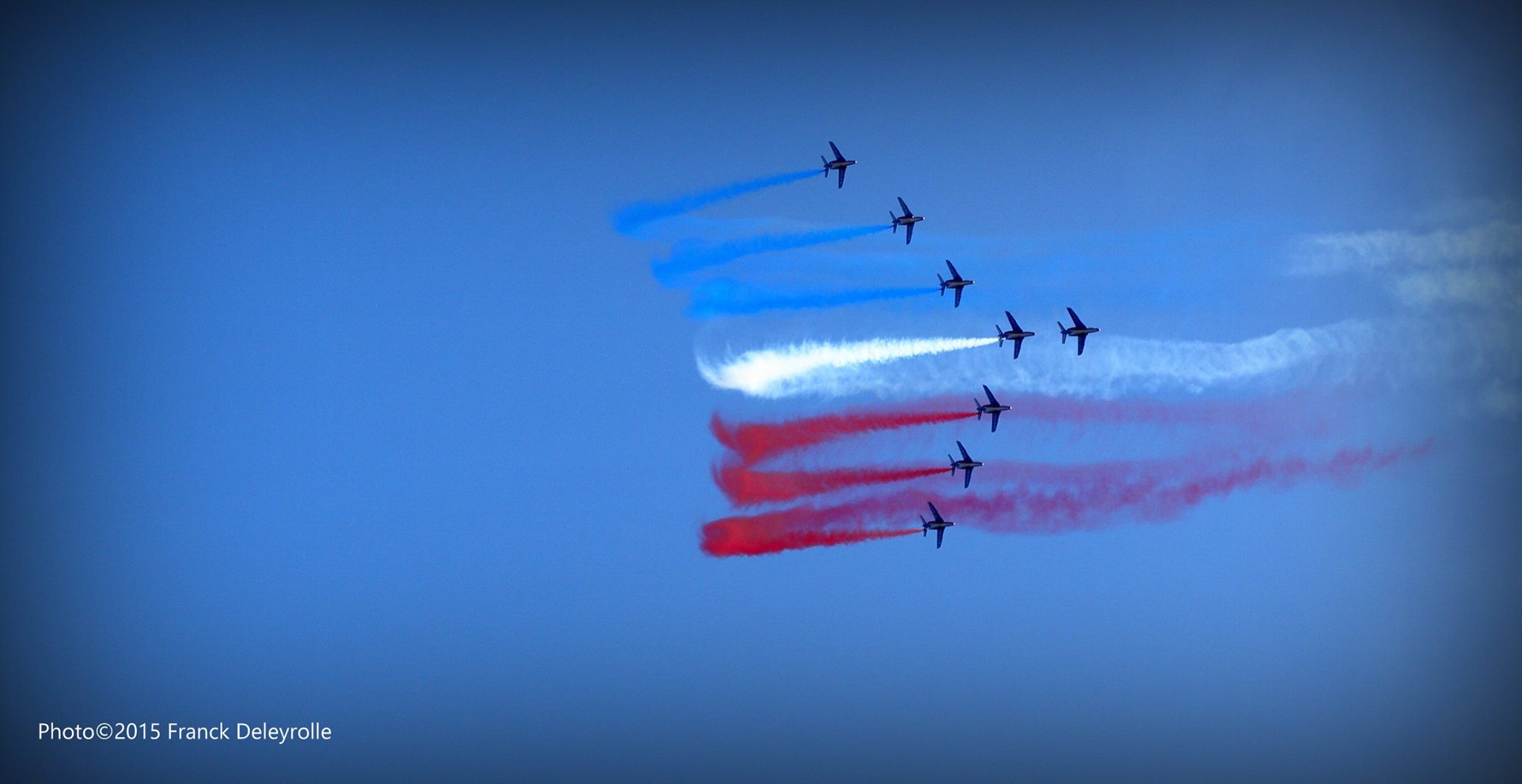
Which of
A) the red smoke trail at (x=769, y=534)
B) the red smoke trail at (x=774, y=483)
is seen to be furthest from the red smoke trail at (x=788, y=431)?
the red smoke trail at (x=769, y=534)

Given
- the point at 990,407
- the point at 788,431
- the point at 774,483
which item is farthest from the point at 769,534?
the point at 990,407

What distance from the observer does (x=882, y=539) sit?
3359 cm

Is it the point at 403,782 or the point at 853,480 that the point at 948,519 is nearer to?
the point at 853,480

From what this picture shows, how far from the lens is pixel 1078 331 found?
32.9 meters

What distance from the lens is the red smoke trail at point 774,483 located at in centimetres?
3238

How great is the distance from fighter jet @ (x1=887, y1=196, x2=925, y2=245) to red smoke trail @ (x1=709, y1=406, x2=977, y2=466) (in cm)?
367

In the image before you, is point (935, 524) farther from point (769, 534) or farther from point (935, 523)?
point (769, 534)

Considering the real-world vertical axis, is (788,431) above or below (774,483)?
above

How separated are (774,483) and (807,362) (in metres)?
2.41

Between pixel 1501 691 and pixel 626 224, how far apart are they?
20.4 metres

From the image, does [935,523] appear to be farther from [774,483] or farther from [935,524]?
[774,483]

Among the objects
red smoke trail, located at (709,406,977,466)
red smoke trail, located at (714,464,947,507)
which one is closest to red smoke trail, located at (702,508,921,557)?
red smoke trail, located at (714,464,947,507)

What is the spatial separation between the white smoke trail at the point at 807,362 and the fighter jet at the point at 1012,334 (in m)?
0.40

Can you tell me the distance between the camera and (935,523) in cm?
3309
